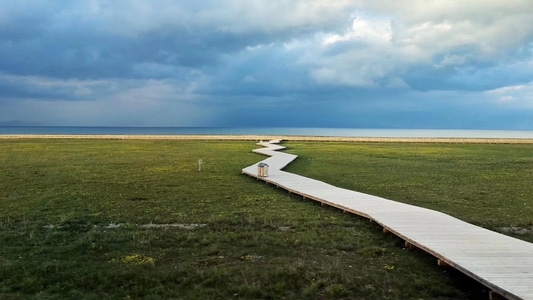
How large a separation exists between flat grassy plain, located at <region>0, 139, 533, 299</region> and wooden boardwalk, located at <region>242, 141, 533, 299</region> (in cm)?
33

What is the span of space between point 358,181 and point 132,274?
45.3ft

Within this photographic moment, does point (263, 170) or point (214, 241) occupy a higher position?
point (263, 170)

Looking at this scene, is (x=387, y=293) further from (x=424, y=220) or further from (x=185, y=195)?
(x=185, y=195)

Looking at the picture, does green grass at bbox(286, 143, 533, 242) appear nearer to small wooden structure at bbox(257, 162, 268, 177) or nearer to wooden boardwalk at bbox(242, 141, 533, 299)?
wooden boardwalk at bbox(242, 141, 533, 299)

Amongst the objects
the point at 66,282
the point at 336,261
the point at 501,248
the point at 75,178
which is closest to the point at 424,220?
the point at 501,248

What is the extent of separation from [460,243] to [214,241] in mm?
4938

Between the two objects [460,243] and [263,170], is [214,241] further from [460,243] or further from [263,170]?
[263,170]

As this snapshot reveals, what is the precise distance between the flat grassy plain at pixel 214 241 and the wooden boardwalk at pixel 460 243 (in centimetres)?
33

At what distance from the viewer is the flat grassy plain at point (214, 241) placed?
23.2 feet

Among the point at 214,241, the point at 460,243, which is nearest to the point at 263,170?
the point at 214,241

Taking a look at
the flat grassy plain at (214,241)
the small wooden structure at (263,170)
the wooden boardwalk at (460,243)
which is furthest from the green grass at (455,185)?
the small wooden structure at (263,170)

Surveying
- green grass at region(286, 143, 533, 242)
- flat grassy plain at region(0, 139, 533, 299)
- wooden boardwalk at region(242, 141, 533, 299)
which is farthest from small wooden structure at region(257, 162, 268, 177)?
wooden boardwalk at region(242, 141, 533, 299)

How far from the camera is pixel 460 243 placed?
8555 mm

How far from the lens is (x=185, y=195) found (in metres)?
15.9
